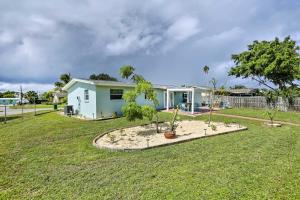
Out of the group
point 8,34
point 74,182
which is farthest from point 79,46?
point 74,182

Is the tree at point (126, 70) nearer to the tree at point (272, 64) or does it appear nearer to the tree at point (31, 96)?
the tree at point (272, 64)

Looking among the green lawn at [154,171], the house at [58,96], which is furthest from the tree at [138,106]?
the house at [58,96]

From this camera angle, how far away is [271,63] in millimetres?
25219

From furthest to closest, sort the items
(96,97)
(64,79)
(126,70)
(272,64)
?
(64,79)
(126,70)
(272,64)
(96,97)

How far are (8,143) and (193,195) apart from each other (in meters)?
8.64

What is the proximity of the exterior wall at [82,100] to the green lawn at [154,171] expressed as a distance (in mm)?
8617

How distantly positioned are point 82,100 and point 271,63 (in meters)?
24.8

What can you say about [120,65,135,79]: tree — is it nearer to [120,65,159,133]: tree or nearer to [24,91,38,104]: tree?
[120,65,159,133]: tree

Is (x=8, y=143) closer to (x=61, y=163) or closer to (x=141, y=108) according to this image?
(x=61, y=163)

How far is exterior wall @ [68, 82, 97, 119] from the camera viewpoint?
1659cm

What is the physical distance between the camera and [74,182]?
4.58 m

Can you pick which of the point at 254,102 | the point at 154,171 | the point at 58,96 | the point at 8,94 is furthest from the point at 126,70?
the point at 8,94

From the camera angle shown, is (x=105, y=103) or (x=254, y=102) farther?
(x=254, y=102)

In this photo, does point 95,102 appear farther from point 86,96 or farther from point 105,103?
point 86,96
